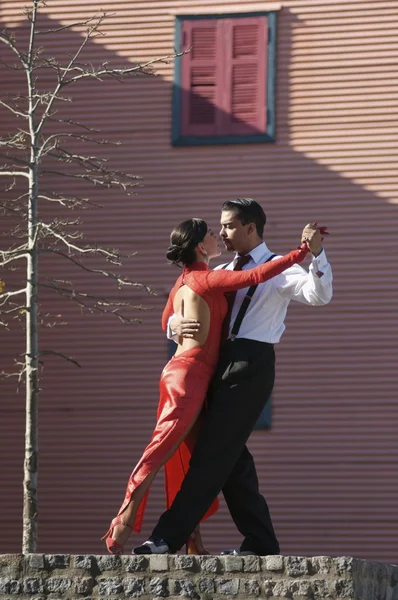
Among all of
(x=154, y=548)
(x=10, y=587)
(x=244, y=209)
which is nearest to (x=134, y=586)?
(x=154, y=548)

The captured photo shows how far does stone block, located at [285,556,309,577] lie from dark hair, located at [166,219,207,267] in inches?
67.7

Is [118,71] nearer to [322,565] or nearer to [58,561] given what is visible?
[58,561]

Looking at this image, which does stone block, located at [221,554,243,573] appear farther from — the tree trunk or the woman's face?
the tree trunk

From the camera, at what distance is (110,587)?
7832 millimetres

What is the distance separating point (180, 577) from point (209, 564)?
16 centimetres

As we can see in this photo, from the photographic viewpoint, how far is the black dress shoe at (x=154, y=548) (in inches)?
312

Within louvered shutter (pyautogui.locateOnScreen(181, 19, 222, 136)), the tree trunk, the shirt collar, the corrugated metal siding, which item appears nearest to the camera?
the shirt collar

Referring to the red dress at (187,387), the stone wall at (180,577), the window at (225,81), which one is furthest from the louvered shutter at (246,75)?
the stone wall at (180,577)

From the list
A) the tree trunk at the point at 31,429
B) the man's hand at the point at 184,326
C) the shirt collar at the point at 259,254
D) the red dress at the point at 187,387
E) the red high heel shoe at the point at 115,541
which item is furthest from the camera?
the tree trunk at the point at 31,429

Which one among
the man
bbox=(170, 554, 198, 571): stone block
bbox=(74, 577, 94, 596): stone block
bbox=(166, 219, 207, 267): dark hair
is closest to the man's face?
the man

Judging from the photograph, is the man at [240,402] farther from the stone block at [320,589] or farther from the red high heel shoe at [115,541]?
the stone block at [320,589]

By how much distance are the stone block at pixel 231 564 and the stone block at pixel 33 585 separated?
951 mm

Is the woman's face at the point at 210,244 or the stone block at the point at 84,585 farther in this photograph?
the woman's face at the point at 210,244

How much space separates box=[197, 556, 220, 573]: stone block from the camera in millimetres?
7801
